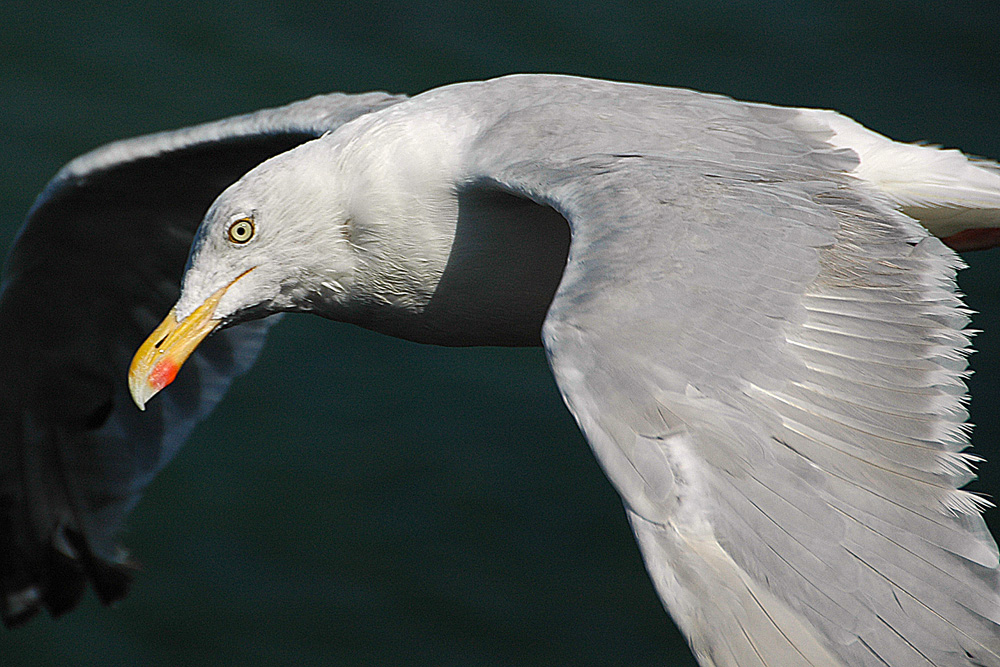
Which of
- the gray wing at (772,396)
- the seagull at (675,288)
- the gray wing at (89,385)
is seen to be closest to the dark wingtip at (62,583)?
the gray wing at (89,385)

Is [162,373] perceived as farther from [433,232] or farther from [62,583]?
[62,583]

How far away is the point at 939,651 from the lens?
1.81 m

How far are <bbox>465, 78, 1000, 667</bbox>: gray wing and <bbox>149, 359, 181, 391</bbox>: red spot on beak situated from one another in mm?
851

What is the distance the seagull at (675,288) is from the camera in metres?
1.85

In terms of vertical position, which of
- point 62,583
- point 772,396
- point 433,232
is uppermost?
point 433,232

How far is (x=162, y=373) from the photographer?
264 centimetres

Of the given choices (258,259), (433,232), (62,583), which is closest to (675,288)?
(433,232)

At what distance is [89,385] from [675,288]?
270cm

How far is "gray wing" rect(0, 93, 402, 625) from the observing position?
387cm

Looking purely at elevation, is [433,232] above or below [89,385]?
above

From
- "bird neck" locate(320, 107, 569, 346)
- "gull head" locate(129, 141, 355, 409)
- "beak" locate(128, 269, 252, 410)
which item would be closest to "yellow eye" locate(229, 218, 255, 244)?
"gull head" locate(129, 141, 355, 409)

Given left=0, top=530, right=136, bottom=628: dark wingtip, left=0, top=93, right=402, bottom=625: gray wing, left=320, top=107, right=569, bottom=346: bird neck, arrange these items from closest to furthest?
left=320, top=107, right=569, bottom=346: bird neck
left=0, top=93, right=402, bottom=625: gray wing
left=0, top=530, right=136, bottom=628: dark wingtip

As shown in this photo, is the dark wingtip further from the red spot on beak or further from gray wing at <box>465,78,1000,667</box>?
gray wing at <box>465,78,1000,667</box>

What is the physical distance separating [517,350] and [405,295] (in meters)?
2.36
